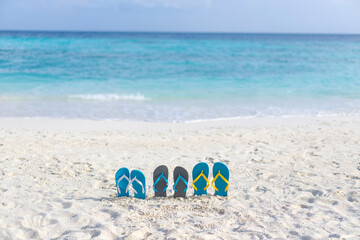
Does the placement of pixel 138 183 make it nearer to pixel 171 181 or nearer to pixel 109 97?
pixel 171 181

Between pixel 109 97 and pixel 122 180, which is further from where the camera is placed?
pixel 109 97

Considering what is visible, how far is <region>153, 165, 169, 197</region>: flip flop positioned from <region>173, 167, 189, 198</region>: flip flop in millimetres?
104

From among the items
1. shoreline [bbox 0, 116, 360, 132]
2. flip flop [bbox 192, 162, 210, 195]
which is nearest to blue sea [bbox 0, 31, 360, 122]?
shoreline [bbox 0, 116, 360, 132]

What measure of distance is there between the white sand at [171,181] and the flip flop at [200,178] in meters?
Result: 0.12

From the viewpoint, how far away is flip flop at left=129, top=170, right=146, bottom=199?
351 cm

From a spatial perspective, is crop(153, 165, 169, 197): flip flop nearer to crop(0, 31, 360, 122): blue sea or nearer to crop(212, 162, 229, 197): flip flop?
crop(212, 162, 229, 197): flip flop

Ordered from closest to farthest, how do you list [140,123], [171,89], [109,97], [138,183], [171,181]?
[138,183] < [171,181] < [140,123] < [109,97] < [171,89]

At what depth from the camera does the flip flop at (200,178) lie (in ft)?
11.9

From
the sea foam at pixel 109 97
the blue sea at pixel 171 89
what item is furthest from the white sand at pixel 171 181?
the sea foam at pixel 109 97

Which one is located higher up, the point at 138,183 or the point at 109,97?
the point at 138,183

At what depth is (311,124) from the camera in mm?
7496

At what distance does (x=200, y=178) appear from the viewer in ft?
11.9

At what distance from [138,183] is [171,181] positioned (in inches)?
29.0

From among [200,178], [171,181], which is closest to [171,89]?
[171,181]
